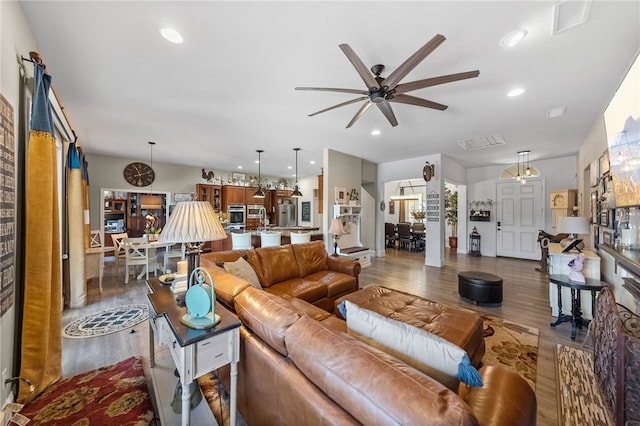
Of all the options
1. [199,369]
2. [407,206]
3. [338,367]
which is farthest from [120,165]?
[407,206]

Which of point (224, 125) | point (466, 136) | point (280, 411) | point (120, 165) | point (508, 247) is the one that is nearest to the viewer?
point (280, 411)

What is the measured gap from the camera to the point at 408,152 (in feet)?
19.8

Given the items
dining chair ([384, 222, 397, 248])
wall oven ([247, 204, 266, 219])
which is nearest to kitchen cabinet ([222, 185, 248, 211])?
wall oven ([247, 204, 266, 219])

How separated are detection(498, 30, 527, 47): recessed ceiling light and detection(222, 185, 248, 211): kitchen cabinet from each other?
7638 millimetres

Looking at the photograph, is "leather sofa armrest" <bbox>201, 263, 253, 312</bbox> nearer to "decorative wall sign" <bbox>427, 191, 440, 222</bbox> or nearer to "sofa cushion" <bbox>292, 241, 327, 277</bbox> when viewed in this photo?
"sofa cushion" <bbox>292, 241, 327, 277</bbox>

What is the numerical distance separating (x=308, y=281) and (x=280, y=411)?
81.6 inches

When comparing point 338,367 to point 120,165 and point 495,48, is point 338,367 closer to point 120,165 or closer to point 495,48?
point 495,48

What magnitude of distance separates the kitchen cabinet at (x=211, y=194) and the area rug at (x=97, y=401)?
614cm

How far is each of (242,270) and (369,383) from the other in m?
2.15

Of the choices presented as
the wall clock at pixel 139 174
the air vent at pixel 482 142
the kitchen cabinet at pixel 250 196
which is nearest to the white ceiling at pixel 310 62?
the air vent at pixel 482 142

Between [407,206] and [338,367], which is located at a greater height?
[407,206]

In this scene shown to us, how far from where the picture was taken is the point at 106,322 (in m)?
3.09

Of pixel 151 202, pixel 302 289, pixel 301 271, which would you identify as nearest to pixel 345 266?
pixel 301 271

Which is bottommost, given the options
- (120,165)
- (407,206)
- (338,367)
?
(338,367)
